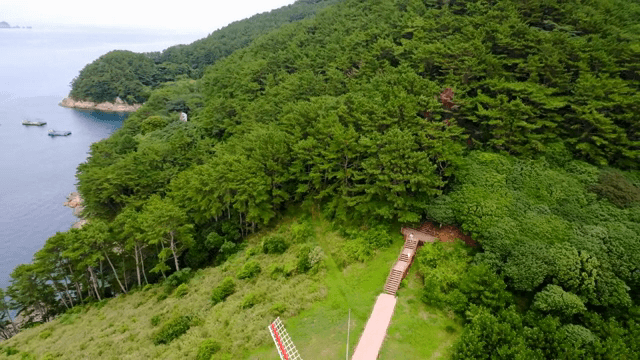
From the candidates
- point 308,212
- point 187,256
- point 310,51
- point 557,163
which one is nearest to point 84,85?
point 310,51

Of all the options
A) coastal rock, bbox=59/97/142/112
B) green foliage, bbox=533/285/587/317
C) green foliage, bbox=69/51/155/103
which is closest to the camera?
green foliage, bbox=533/285/587/317

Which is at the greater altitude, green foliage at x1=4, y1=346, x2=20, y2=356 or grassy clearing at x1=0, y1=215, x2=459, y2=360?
grassy clearing at x1=0, y1=215, x2=459, y2=360

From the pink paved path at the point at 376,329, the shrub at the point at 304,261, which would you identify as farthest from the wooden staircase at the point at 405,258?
the shrub at the point at 304,261

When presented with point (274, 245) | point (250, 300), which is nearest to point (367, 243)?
point (274, 245)

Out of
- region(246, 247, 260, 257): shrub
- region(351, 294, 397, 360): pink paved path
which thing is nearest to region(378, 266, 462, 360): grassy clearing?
region(351, 294, 397, 360): pink paved path

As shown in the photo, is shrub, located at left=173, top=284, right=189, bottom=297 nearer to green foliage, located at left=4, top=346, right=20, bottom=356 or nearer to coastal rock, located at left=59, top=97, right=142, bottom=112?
green foliage, located at left=4, top=346, right=20, bottom=356

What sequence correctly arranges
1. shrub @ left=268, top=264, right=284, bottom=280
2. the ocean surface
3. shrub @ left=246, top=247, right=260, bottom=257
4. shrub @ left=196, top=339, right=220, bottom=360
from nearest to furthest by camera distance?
shrub @ left=196, top=339, right=220, bottom=360, shrub @ left=268, top=264, right=284, bottom=280, shrub @ left=246, top=247, right=260, bottom=257, the ocean surface

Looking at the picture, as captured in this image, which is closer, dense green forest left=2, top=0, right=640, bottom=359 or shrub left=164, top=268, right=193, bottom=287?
dense green forest left=2, top=0, right=640, bottom=359
